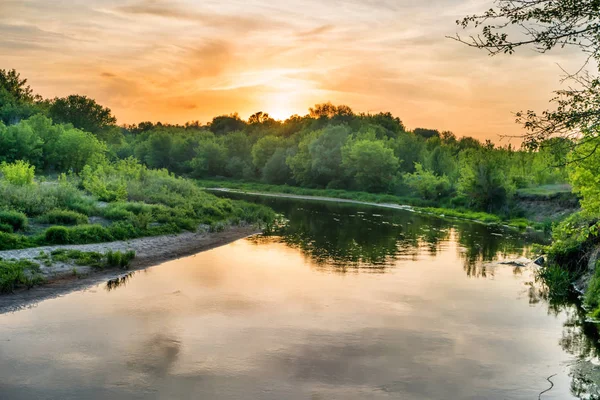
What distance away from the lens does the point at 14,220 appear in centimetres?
2811

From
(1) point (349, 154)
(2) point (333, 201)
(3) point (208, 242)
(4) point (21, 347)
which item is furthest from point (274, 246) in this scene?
(1) point (349, 154)

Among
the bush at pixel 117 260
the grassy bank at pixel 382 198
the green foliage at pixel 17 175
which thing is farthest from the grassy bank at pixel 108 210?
the grassy bank at pixel 382 198

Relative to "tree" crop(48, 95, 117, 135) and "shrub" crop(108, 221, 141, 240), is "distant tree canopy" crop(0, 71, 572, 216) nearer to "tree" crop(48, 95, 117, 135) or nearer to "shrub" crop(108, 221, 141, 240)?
"tree" crop(48, 95, 117, 135)

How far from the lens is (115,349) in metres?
16.7

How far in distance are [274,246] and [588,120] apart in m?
26.8

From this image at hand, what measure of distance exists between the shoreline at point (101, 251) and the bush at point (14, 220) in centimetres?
268

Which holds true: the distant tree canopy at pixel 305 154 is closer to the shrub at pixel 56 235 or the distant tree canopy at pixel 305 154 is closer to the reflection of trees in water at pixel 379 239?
the reflection of trees in water at pixel 379 239

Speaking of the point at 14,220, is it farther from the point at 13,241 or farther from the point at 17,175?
the point at 17,175

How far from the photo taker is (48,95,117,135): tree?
98562 mm

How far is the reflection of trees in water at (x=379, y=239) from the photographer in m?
33.4

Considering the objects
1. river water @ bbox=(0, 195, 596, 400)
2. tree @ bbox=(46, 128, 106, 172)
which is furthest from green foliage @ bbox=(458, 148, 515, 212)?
tree @ bbox=(46, 128, 106, 172)

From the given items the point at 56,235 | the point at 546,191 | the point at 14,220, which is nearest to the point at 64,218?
the point at 14,220

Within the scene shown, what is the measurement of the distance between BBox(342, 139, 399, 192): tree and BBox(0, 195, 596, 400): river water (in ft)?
190

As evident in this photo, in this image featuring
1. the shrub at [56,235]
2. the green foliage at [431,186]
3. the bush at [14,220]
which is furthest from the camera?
the green foliage at [431,186]
